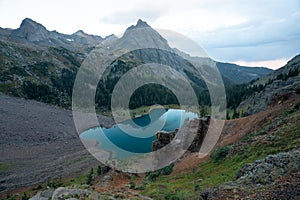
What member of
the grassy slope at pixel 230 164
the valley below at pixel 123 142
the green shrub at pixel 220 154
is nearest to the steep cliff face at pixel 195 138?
the valley below at pixel 123 142

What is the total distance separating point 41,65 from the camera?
6654 inches

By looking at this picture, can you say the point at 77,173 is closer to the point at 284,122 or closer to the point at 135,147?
the point at 135,147

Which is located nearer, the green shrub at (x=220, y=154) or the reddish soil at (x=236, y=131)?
the green shrub at (x=220, y=154)

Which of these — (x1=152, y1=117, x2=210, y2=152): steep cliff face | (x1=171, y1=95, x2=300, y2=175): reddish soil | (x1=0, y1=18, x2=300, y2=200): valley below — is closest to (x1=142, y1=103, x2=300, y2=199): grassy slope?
(x1=0, y1=18, x2=300, y2=200): valley below

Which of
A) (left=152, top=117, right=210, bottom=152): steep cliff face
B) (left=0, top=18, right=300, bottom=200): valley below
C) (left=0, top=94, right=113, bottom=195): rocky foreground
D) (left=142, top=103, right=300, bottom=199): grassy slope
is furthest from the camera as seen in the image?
(left=0, top=94, right=113, bottom=195): rocky foreground

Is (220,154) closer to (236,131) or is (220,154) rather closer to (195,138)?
(195,138)

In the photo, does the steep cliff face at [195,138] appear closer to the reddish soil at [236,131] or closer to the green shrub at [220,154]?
the reddish soil at [236,131]

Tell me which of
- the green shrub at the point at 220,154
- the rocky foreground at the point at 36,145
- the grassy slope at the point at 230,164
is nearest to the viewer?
the grassy slope at the point at 230,164

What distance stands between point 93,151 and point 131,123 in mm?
48832

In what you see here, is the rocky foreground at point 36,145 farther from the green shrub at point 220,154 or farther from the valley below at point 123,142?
the green shrub at point 220,154

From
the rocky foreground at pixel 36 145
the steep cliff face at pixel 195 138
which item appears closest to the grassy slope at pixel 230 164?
the steep cliff face at pixel 195 138

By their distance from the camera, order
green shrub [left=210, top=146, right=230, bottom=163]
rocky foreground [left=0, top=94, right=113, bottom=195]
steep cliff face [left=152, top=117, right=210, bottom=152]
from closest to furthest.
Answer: green shrub [left=210, top=146, right=230, bottom=163] → steep cliff face [left=152, top=117, right=210, bottom=152] → rocky foreground [left=0, top=94, right=113, bottom=195]

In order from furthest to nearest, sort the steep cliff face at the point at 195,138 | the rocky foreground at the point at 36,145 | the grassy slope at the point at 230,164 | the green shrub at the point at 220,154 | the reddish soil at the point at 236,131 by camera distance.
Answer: the rocky foreground at the point at 36,145 < the steep cliff face at the point at 195,138 < the reddish soil at the point at 236,131 < the green shrub at the point at 220,154 < the grassy slope at the point at 230,164

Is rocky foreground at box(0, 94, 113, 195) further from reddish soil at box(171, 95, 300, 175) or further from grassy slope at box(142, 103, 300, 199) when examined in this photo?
grassy slope at box(142, 103, 300, 199)
